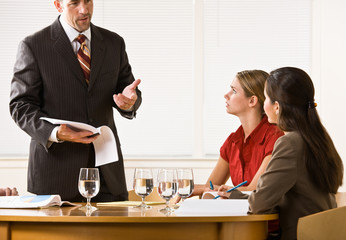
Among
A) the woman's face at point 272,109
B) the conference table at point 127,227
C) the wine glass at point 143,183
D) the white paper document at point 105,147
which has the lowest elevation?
the conference table at point 127,227

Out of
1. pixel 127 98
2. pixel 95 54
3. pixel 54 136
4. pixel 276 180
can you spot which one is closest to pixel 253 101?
pixel 127 98

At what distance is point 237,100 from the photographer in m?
2.95

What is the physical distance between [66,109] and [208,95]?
2690 millimetres

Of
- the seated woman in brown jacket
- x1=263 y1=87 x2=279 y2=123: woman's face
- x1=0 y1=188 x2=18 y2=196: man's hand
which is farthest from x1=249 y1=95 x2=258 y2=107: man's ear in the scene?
x1=0 y1=188 x2=18 y2=196: man's hand

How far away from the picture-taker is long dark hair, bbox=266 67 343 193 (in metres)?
2.00

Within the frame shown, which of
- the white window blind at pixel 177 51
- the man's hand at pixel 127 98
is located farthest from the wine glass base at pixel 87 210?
the white window blind at pixel 177 51

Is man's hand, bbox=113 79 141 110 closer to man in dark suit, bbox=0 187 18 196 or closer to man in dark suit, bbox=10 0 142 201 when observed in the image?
man in dark suit, bbox=10 0 142 201

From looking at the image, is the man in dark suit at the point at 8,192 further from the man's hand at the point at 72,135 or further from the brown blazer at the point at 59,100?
the man's hand at the point at 72,135

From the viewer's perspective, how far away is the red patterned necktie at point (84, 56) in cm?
269

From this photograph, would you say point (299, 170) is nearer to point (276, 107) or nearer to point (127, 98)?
point (276, 107)

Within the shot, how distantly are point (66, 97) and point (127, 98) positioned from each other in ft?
1.06

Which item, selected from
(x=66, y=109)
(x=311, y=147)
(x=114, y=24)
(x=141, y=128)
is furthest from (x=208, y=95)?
(x=311, y=147)

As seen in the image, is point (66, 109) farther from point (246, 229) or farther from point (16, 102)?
point (246, 229)

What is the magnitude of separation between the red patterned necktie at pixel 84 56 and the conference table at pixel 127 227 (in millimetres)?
1066
